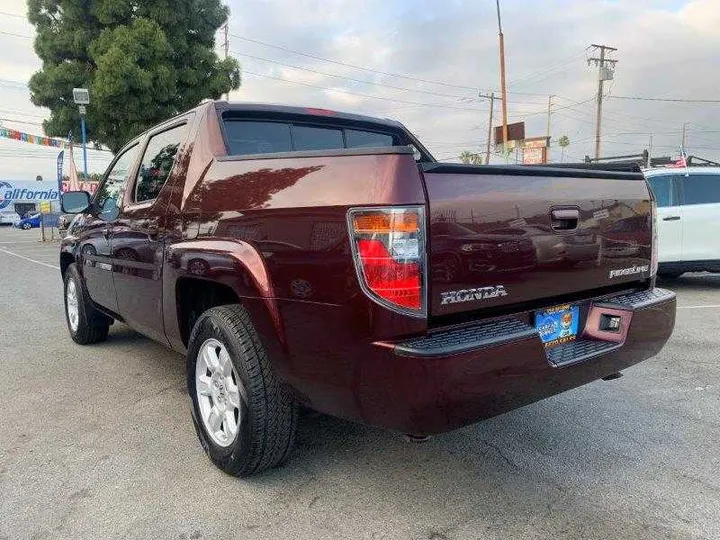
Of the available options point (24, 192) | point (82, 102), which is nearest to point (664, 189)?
point (82, 102)

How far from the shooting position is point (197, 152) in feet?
10.2

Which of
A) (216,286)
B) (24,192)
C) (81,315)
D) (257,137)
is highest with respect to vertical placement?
(24,192)

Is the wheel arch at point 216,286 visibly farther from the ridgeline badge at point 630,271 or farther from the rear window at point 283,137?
the ridgeline badge at point 630,271

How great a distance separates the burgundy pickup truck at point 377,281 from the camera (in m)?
2.09

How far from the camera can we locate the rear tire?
5.11 metres

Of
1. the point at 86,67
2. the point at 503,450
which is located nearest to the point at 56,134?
the point at 86,67

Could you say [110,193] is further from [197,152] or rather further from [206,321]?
[206,321]

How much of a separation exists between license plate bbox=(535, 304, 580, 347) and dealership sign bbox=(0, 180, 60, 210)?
189ft

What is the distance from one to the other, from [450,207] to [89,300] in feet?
12.9

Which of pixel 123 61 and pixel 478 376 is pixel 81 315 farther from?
pixel 123 61

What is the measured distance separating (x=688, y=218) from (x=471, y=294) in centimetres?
727

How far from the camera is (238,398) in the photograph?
8.93 feet

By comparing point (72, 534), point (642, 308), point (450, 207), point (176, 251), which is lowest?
point (72, 534)

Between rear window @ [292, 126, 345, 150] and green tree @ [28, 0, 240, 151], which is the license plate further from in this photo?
green tree @ [28, 0, 240, 151]
